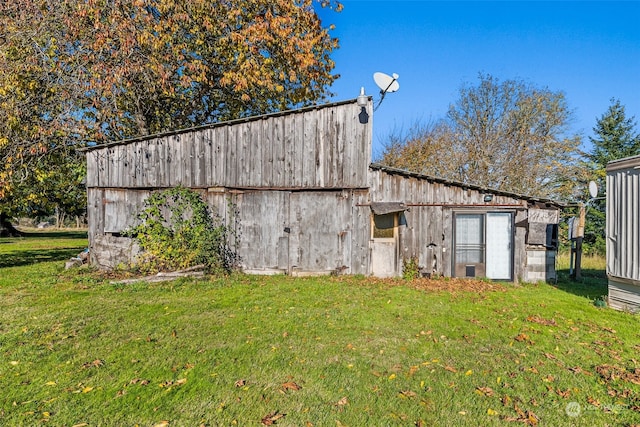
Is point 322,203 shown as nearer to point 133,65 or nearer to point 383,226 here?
point 383,226

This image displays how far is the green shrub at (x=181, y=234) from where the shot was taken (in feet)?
28.2

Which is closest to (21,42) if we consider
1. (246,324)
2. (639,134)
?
(246,324)

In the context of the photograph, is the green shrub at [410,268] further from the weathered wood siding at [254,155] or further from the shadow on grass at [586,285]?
the shadow on grass at [586,285]

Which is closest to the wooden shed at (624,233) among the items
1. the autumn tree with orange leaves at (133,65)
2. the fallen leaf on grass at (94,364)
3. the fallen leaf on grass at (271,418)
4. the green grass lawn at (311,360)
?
the green grass lawn at (311,360)

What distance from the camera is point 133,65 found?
991cm

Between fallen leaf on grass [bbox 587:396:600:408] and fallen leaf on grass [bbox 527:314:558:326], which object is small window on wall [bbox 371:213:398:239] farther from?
fallen leaf on grass [bbox 587:396:600:408]

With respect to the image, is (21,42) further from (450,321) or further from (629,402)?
(629,402)

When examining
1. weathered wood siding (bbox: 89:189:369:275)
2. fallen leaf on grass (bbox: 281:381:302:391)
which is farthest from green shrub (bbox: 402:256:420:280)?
fallen leaf on grass (bbox: 281:381:302:391)

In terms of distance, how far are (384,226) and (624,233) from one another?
475 centimetres

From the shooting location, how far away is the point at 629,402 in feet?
9.87

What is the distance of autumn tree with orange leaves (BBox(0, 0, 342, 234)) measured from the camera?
941cm

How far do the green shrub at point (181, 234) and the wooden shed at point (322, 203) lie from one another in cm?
34

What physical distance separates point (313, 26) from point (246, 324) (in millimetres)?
11603

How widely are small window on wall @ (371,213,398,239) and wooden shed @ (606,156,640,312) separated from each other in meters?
4.35
